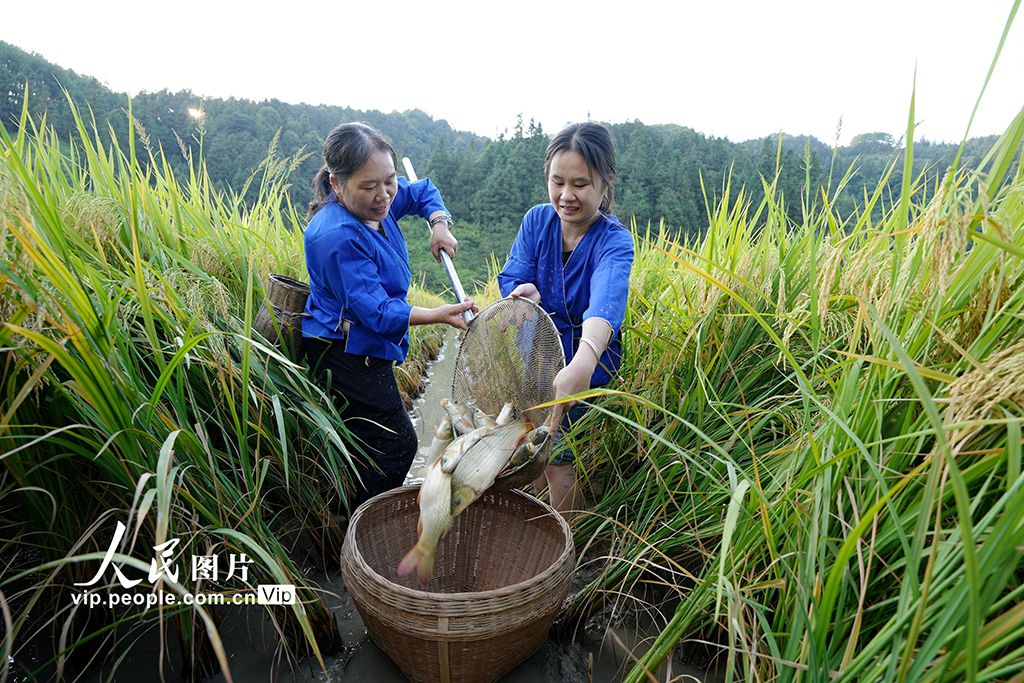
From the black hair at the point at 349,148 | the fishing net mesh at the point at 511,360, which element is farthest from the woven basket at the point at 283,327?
the fishing net mesh at the point at 511,360

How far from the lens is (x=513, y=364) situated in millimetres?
2000

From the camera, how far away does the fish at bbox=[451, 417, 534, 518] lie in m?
1.55

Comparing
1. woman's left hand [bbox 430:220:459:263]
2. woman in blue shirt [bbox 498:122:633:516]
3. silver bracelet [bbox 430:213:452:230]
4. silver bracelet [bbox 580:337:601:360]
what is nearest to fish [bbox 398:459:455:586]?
woman in blue shirt [bbox 498:122:633:516]

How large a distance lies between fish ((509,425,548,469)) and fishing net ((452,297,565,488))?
25 mm

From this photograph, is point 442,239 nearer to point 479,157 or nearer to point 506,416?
point 506,416

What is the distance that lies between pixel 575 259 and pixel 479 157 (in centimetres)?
2961

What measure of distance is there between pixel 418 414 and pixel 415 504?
2162mm

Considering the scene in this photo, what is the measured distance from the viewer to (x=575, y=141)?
1.95m

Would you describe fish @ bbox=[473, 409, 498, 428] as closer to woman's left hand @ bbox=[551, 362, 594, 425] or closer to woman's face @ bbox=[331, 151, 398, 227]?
woman's left hand @ bbox=[551, 362, 594, 425]

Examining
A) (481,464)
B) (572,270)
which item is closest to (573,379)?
(481,464)

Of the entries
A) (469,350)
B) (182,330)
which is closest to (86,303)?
(182,330)

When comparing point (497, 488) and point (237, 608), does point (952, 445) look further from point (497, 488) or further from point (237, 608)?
point (237, 608)

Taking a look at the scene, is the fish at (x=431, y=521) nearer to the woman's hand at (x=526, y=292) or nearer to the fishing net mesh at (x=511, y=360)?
the fishing net mesh at (x=511, y=360)

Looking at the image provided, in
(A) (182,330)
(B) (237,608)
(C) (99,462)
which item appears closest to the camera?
Result: (C) (99,462)
